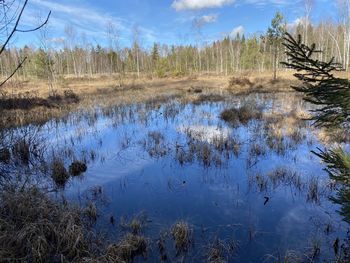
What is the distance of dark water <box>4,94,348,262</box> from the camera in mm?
5699

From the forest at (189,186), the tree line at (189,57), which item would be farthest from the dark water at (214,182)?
the tree line at (189,57)

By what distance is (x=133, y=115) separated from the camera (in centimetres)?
1852

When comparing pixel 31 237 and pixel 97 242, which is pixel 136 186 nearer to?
pixel 97 242

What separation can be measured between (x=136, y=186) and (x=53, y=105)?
15.8 meters

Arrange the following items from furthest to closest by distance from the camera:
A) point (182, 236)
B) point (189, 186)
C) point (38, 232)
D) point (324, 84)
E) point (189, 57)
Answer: point (189, 57), point (189, 186), point (182, 236), point (38, 232), point (324, 84)

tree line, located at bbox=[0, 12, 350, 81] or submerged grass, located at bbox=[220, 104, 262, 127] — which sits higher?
tree line, located at bbox=[0, 12, 350, 81]

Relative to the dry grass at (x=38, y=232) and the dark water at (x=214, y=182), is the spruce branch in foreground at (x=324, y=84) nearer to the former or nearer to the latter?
the dark water at (x=214, y=182)

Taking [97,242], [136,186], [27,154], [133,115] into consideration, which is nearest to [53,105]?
[133,115]

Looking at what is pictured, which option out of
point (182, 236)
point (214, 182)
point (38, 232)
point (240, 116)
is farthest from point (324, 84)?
point (240, 116)

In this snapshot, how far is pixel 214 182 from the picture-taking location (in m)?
8.27

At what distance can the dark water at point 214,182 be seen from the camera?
570cm

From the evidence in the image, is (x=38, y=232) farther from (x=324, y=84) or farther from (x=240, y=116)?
(x=240, y=116)

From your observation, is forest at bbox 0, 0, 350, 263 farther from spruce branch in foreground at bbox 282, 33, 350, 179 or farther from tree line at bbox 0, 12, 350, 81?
tree line at bbox 0, 12, 350, 81

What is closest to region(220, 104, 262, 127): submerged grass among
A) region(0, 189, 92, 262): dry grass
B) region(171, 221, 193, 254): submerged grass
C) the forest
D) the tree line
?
the forest
